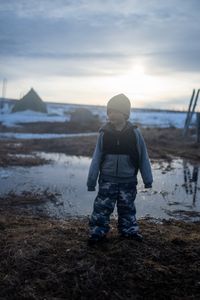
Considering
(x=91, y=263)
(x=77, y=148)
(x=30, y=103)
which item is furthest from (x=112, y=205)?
(x=30, y=103)

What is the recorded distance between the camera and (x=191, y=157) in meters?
16.9

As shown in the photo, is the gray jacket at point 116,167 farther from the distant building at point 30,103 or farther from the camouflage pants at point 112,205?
the distant building at point 30,103

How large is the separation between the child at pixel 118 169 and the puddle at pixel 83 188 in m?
2.05

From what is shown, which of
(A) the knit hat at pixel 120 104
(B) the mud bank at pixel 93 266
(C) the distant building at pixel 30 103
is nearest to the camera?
(B) the mud bank at pixel 93 266

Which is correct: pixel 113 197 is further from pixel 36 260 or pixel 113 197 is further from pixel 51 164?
pixel 51 164

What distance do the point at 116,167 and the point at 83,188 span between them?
4.39 meters

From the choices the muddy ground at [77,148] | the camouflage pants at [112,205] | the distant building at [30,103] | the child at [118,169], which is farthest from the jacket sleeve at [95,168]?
the distant building at [30,103]

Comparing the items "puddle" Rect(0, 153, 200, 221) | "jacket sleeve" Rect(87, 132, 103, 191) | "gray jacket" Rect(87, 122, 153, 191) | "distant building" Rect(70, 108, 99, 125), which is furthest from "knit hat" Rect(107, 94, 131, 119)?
"distant building" Rect(70, 108, 99, 125)

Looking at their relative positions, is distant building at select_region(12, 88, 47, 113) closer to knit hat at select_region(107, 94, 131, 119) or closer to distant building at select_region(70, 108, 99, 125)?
distant building at select_region(70, 108, 99, 125)

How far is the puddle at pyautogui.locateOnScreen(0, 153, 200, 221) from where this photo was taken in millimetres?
8062

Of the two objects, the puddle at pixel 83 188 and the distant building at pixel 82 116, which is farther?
the distant building at pixel 82 116

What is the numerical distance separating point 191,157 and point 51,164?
581cm

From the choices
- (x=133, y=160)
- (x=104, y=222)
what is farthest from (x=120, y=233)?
(x=133, y=160)

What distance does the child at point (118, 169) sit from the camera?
559cm
